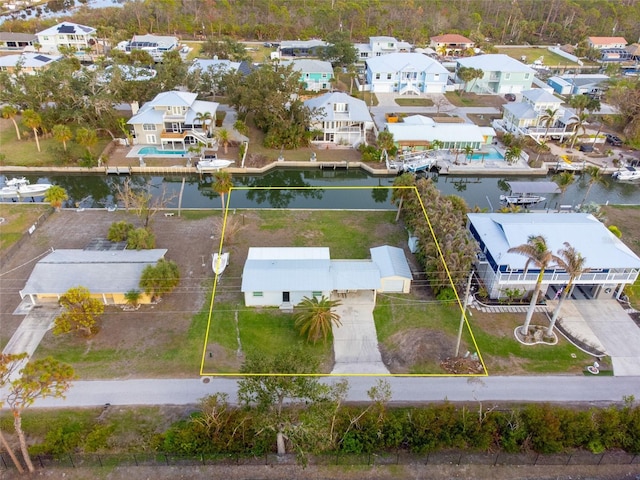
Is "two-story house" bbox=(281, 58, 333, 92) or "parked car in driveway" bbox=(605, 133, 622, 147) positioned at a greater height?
"two-story house" bbox=(281, 58, 333, 92)

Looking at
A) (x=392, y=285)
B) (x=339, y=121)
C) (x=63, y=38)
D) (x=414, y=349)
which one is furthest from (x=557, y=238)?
(x=63, y=38)

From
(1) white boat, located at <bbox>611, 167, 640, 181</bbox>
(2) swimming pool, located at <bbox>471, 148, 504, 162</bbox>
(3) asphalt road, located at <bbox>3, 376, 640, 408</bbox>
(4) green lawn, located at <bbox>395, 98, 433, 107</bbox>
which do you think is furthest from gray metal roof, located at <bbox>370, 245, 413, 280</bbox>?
(4) green lawn, located at <bbox>395, 98, 433, 107</bbox>

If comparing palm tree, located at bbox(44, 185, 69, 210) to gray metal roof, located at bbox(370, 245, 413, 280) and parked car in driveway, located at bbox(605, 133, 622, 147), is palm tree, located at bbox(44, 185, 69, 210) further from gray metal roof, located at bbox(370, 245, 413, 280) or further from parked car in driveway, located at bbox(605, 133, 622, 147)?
parked car in driveway, located at bbox(605, 133, 622, 147)

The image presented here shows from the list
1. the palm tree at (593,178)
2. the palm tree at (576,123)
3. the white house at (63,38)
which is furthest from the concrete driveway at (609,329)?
the white house at (63,38)

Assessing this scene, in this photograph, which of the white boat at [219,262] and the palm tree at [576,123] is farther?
the palm tree at [576,123]

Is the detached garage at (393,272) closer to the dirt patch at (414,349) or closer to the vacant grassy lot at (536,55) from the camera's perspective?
the dirt patch at (414,349)
